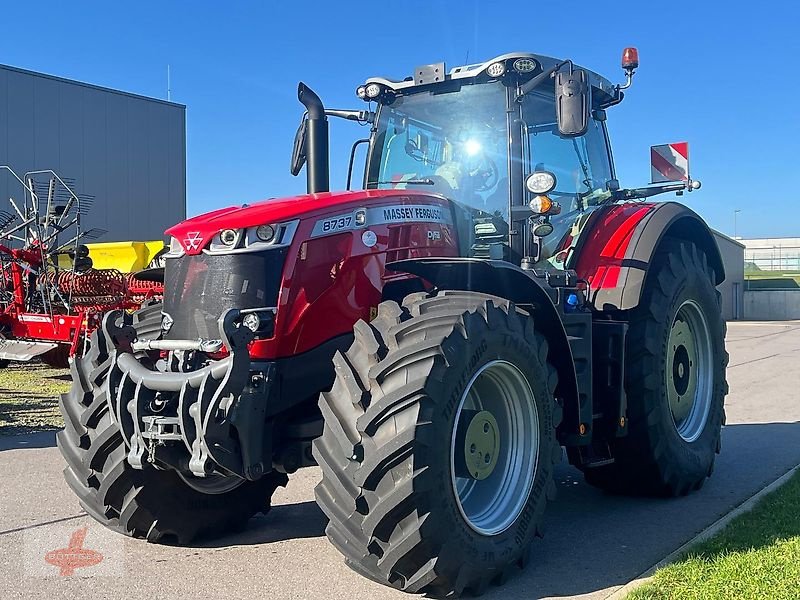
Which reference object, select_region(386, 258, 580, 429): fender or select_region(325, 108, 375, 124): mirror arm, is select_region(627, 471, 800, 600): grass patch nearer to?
select_region(386, 258, 580, 429): fender

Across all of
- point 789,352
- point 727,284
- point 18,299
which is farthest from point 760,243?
point 18,299

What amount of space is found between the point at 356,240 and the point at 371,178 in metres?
1.59

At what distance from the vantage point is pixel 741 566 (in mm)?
3998

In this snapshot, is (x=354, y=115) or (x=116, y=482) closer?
(x=116, y=482)

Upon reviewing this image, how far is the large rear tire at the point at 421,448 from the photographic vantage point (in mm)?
3428

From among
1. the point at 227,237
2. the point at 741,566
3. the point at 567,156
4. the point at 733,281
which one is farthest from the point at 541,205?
the point at 733,281

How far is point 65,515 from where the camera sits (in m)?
5.10

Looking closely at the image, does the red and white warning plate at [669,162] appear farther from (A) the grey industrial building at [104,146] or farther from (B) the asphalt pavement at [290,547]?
(A) the grey industrial building at [104,146]

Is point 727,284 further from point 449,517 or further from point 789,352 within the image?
point 449,517

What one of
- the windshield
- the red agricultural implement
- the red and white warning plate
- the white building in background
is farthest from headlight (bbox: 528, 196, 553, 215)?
the white building in background

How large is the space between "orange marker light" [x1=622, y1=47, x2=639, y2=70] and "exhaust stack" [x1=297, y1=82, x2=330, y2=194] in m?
2.12

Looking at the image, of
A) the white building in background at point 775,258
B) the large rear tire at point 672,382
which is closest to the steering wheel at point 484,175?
the large rear tire at point 672,382

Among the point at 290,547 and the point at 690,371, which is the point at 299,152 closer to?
the point at 290,547

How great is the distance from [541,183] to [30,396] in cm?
771
